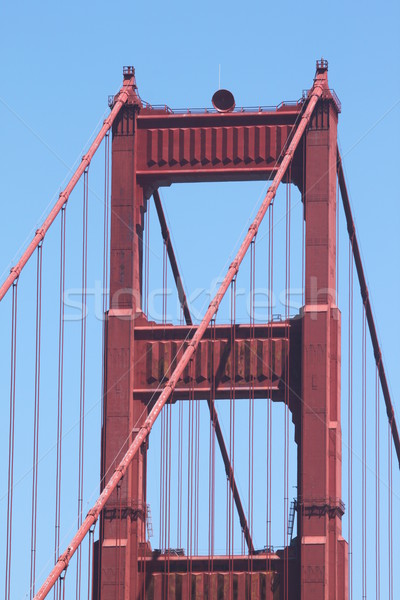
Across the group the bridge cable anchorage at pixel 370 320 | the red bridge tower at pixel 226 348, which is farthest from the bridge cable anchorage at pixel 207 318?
the bridge cable anchorage at pixel 370 320

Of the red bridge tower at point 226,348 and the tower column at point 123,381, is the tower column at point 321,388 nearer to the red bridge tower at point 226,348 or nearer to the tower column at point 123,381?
the red bridge tower at point 226,348

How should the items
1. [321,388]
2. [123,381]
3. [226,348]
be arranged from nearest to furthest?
[321,388], [123,381], [226,348]

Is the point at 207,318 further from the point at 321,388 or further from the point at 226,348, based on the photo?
the point at 321,388

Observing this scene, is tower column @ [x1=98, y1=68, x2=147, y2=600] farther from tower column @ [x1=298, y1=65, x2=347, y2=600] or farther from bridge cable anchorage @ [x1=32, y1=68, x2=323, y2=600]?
tower column @ [x1=298, y1=65, x2=347, y2=600]

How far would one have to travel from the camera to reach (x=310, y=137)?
109188 mm

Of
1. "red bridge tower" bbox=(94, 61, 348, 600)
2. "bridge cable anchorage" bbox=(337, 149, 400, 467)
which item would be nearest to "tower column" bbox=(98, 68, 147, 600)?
"red bridge tower" bbox=(94, 61, 348, 600)

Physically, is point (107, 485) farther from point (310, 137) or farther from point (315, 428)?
point (310, 137)

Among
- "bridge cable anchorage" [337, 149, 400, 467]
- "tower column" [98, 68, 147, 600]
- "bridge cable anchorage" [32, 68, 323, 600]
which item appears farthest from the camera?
"bridge cable anchorage" [337, 149, 400, 467]

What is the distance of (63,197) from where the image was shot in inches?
4225

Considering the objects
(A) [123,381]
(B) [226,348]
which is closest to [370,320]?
(B) [226,348]

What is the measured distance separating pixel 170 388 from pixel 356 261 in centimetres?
1439

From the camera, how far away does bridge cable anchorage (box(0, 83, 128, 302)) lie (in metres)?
103

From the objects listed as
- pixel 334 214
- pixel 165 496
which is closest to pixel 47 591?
pixel 165 496

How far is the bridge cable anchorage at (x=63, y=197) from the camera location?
103 meters
